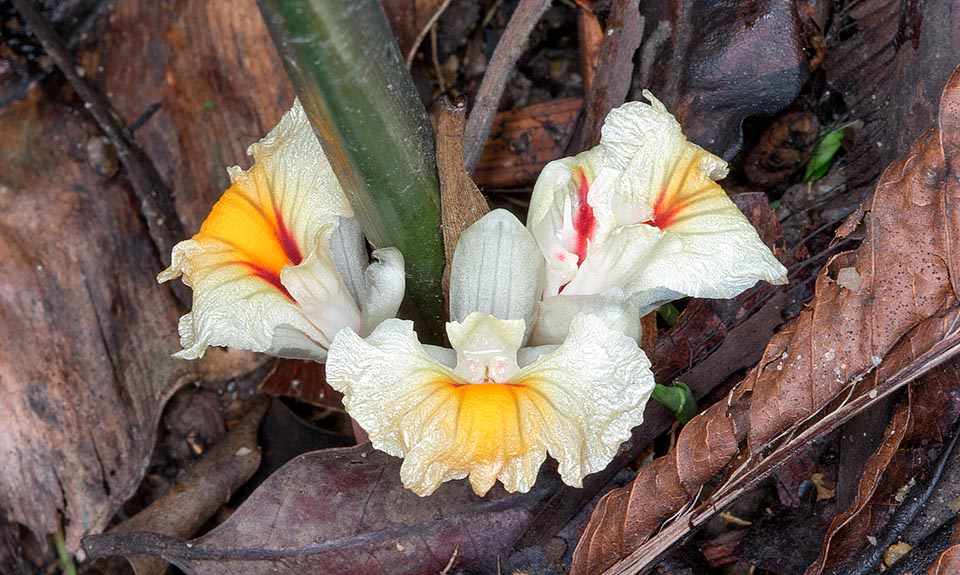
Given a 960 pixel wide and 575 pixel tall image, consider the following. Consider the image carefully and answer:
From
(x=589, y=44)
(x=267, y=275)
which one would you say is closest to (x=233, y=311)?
(x=267, y=275)

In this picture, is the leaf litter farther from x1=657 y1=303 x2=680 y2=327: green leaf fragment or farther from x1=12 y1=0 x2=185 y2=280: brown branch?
x1=12 y1=0 x2=185 y2=280: brown branch

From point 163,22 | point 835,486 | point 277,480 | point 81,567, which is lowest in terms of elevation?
point 835,486

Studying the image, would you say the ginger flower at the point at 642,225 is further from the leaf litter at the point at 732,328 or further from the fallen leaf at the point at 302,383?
the fallen leaf at the point at 302,383

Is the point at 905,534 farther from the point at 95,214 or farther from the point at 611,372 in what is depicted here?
the point at 95,214

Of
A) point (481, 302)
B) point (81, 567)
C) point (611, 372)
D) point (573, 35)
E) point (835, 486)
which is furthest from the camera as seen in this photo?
point (573, 35)

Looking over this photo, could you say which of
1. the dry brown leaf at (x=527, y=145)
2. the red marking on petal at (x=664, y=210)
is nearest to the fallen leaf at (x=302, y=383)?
the dry brown leaf at (x=527, y=145)

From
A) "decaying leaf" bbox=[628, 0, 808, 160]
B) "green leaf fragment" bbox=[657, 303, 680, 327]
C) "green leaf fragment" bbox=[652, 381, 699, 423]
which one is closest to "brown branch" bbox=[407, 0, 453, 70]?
"decaying leaf" bbox=[628, 0, 808, 160]

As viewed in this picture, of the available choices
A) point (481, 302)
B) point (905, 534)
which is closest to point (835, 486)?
point (905, 534)
